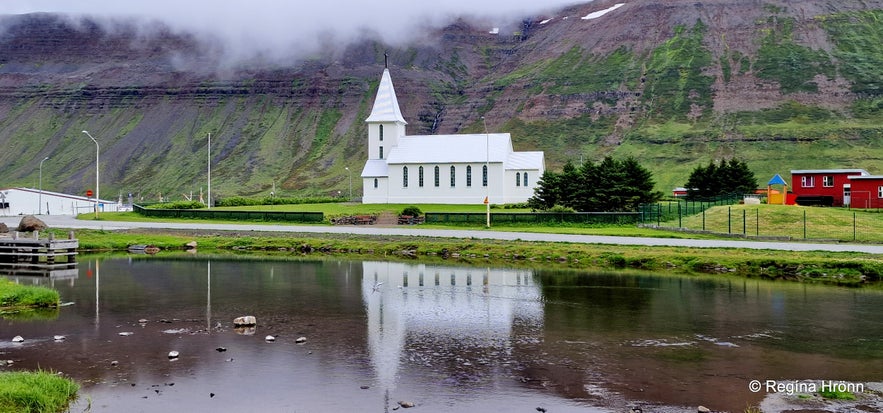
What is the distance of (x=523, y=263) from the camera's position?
142 feet

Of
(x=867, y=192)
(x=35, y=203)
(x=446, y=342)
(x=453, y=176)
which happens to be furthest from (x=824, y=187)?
(x=35, y=203)

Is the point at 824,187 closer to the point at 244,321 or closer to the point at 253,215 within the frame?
the point at 253,215

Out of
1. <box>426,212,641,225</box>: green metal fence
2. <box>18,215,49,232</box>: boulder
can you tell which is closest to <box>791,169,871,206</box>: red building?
<box>426,212,641,225</box>: green metal fence

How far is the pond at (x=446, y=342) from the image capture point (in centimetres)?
1695

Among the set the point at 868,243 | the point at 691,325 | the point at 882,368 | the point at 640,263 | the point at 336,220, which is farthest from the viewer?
the point at 336,220

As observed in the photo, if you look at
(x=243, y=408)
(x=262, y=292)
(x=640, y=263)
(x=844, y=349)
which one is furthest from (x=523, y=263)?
(x=243, y=408)

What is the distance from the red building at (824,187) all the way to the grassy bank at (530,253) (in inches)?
1888

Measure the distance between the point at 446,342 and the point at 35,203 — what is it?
315 ft

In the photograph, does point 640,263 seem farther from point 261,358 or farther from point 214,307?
point 261,358

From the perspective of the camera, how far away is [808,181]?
285 ft

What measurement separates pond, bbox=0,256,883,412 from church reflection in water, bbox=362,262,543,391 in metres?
0.10

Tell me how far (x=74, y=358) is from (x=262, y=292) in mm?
12420

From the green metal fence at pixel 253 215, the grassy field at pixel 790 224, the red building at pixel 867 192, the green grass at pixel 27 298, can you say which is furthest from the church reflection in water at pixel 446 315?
the red building at pixel 867 192

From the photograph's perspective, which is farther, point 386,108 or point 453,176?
point 386,108
